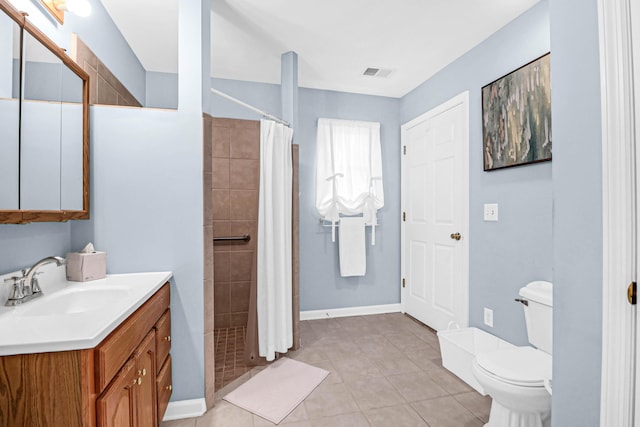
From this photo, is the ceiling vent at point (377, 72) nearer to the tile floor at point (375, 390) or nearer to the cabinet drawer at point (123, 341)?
the tile floor at point (375, 390)

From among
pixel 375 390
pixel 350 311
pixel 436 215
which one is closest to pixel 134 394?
pixel 375 390

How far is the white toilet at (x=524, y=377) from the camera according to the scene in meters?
1.39

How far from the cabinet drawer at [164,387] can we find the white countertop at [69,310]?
454mm

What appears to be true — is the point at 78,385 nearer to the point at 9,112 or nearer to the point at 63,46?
the point at 9,112

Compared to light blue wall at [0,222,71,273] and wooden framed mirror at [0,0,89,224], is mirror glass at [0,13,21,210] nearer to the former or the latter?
wooden framed mirror at [0,0,89,224]

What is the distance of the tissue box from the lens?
1.54m

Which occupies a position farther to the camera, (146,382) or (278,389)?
(278,389)

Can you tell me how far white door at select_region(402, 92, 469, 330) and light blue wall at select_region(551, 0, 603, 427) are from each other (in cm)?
164

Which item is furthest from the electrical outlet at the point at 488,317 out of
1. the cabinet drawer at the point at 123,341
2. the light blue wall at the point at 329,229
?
the cabinet drawer at the point at 123,341

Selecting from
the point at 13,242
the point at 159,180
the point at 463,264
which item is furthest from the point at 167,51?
the point at 463,264

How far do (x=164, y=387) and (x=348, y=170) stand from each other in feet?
8.28

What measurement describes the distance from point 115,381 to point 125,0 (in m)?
2.29

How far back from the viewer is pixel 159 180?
1.76 m

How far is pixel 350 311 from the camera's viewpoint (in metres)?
3.49
